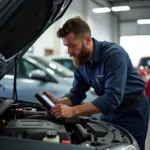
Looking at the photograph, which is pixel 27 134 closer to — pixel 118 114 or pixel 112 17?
pixel 118 114

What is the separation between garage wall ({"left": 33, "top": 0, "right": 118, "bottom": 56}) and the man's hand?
873cm

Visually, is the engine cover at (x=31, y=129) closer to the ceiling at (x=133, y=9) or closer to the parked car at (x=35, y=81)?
the parked car at (x=35, y=81)

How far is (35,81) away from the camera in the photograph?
4.86 meters

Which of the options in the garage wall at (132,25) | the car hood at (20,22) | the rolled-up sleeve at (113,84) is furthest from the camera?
the garage wall at (132,25)

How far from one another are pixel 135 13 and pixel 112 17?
4.45 ft

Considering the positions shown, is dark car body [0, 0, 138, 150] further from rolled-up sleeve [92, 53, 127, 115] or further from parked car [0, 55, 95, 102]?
parked car [0, 55, 95, 102]

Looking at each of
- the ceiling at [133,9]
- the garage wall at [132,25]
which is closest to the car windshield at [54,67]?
the ceiling at [133,9]

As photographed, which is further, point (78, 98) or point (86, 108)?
point (78, 98)

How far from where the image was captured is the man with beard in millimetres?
2242

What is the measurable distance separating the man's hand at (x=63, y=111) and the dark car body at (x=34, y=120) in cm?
7

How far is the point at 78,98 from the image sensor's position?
2.81 m

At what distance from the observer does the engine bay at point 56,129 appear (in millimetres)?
1869

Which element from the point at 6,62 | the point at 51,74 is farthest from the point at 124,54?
the point at 51,74

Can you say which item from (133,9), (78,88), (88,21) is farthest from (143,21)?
(78,88)
